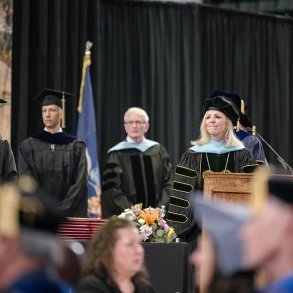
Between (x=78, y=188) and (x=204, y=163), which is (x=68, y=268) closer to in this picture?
(x=204, y=163)

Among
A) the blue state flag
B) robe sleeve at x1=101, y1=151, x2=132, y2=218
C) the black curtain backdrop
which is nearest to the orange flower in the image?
robe sleeve at x1=101, y1=151, x2=132, y2=218

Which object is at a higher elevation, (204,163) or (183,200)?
(204,163)

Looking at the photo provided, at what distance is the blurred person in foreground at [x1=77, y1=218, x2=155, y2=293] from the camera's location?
511 cm

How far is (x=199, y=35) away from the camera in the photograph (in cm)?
1381

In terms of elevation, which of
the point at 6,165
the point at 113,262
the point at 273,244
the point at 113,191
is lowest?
the point at 113,262

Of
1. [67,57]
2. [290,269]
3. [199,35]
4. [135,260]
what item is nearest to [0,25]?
[67,57]

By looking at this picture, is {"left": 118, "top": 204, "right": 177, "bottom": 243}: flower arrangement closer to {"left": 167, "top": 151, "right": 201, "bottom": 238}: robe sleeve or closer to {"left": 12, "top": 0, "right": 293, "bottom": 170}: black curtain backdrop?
{"left": 167, "top": 151, "right": 201, "bottom": 238}: robe sleeve

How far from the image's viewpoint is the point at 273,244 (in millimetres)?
2598

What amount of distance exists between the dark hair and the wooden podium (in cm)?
188

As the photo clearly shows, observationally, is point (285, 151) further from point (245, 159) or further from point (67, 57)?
point (245, 159)

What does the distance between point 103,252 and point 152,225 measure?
256 centimetres

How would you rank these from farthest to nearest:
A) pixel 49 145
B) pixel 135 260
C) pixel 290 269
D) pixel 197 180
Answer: pixel 49 145
pixel 197 180
pixel 135 260
pixel 290 269

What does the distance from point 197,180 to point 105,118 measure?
5226 millimetres

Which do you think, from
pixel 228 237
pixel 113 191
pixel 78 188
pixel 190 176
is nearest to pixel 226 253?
pixel 228 237
